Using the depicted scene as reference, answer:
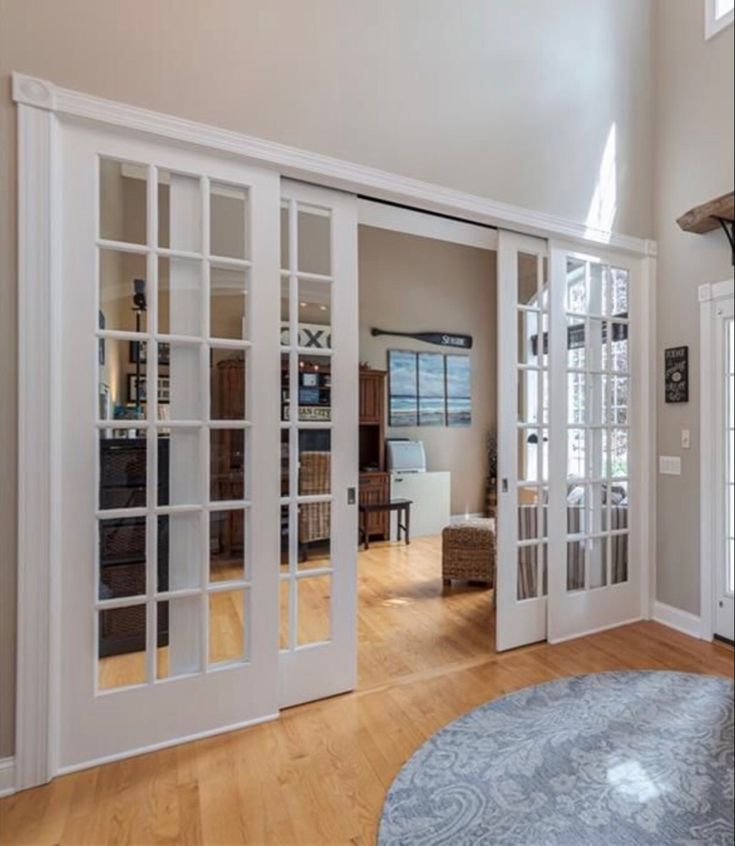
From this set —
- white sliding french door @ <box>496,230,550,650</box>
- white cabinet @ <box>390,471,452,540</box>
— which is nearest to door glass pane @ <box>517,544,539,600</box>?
white sliding french door @ <box>496,230,550,650</box>

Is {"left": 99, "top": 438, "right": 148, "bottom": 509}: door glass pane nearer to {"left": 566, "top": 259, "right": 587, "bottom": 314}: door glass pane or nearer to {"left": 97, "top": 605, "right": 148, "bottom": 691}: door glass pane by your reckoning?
{"left": 97, "top": 605, "right": 148, "bottom": 691}: door glass pane

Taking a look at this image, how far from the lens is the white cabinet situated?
5.45 metres

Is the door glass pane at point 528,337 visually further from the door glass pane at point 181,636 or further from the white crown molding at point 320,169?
the door glass pane at point 181,636

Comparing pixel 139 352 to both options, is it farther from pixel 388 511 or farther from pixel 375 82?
pixel 388 511

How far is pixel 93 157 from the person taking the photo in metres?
1.77

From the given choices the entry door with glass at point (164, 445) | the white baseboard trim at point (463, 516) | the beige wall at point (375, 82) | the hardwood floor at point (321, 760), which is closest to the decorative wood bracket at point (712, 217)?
the beige wall at point (375, 82)

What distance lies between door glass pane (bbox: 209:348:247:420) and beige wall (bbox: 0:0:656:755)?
66 cm

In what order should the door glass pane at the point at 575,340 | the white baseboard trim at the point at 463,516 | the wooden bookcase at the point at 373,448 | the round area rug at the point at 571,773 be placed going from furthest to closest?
the white baseboard trim at the point at 463,516, the wooden bookcase at the point at 373,448, the door glass pane at the point at 575,340, the round area rug at the point at 571,773

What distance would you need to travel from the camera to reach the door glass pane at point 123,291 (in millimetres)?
1812

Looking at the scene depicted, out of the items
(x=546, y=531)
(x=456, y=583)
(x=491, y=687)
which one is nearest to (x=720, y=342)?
(x=491, y=687)

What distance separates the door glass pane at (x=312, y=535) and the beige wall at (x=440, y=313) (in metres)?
3.59

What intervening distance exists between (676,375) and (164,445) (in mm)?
2217

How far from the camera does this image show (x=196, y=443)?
196 cm

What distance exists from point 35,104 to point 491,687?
2.94 meters
